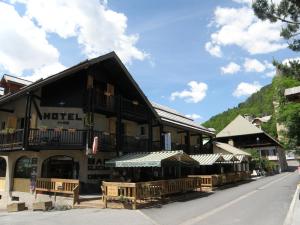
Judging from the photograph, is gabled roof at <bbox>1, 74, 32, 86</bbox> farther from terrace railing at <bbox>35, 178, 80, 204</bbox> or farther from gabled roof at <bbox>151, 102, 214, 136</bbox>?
gabled roof at <bbox>151, 102, 214, 136</bbox>

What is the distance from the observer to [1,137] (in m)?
25.3

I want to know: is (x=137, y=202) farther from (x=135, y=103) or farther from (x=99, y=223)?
(x=135, y=103)

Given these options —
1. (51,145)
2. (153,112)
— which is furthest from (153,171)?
(51,145)

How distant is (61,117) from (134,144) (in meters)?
6.25

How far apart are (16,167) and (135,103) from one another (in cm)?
1051

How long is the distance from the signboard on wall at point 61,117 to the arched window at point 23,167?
318 cm

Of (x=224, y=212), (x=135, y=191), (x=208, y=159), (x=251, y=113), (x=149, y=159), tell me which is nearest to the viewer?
(x=224, y=212)

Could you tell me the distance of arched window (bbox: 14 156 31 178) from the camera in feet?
82.4

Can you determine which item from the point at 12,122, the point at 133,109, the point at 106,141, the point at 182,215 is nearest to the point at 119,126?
the point at 106,141

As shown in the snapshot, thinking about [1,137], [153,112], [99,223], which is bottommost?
[99,223]

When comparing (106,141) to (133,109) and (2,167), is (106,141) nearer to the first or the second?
(133,109)

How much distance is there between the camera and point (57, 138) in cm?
2291

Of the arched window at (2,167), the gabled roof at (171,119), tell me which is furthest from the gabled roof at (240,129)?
the arched window at (2,167)

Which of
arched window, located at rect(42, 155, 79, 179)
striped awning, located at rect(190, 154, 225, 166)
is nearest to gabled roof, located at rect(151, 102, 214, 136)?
striped awning, located at rect(190, 154, 225, 166)
